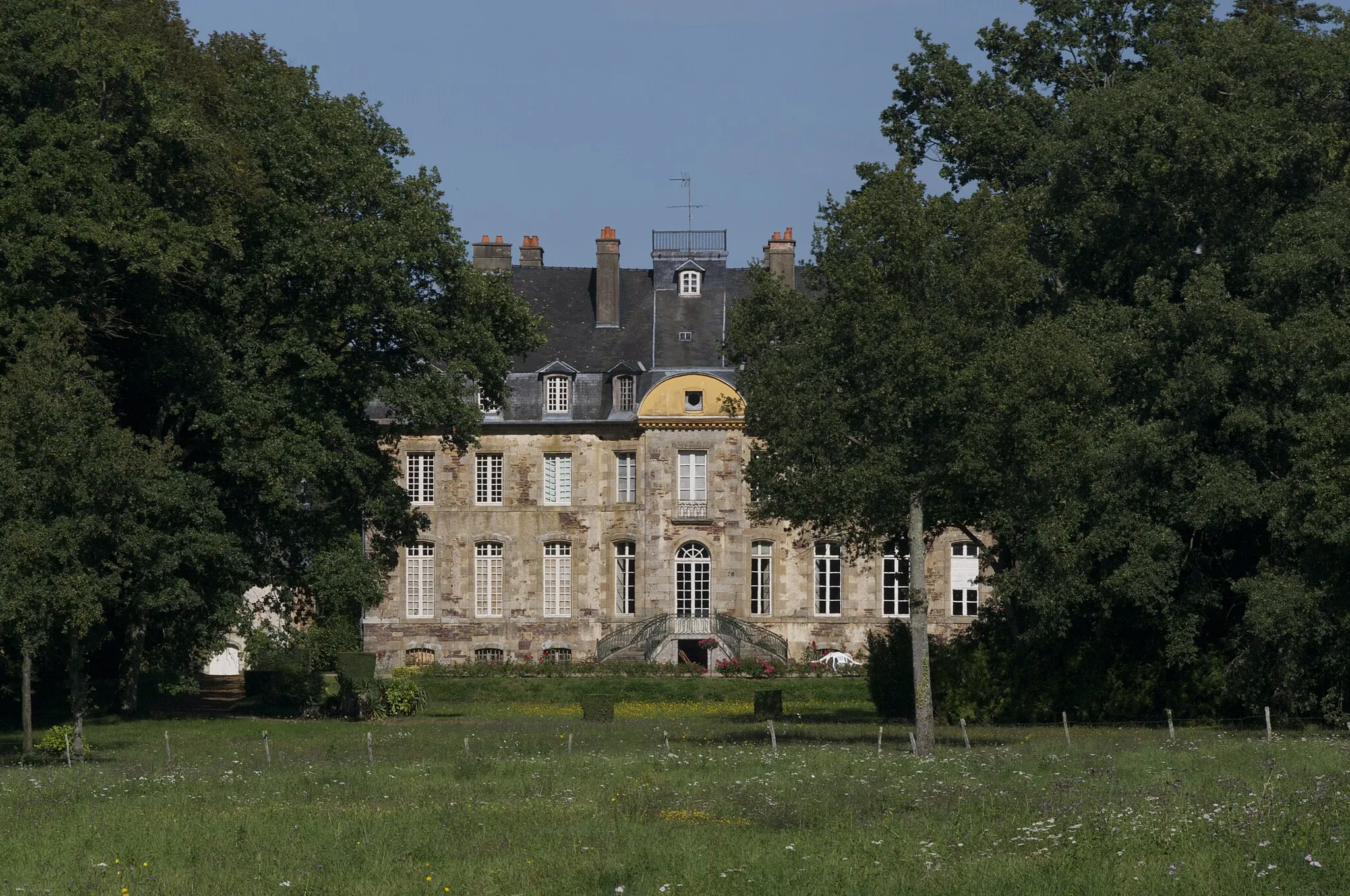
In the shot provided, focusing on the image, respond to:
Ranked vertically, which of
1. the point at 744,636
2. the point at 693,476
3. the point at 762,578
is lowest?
the point at 744,636

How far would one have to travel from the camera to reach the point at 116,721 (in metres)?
33.7

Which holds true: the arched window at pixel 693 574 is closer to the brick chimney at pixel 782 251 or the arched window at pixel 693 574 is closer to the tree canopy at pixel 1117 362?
the brick chimney at pixel 782 251

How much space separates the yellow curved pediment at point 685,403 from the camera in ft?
171

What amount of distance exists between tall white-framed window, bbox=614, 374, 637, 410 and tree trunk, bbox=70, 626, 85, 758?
28559mm

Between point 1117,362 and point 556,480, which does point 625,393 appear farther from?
point 1117,362

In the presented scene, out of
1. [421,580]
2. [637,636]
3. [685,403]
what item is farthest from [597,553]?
[421,580]

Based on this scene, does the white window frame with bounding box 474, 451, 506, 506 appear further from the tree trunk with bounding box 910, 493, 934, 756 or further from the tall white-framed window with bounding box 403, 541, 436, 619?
the tree trunk with bounding box 910, 493, 934, 756

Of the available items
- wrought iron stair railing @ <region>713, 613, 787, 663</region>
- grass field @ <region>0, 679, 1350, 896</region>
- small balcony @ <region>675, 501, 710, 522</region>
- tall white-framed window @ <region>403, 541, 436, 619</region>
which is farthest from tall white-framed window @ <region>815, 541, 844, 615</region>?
grass field @ <region>0, 679, 1350, 896</region>

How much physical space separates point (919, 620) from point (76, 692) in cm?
1303

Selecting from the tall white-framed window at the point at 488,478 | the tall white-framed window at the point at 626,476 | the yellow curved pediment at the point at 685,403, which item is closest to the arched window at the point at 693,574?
the tall white-framed window at the point at 626,476

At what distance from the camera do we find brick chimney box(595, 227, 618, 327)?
2176 inches

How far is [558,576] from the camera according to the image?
53656 mm

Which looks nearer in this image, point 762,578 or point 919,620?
point 919,620

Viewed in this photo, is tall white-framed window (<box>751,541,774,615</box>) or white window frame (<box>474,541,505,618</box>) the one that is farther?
white window frame (<box>474,541,505,618</box>)
